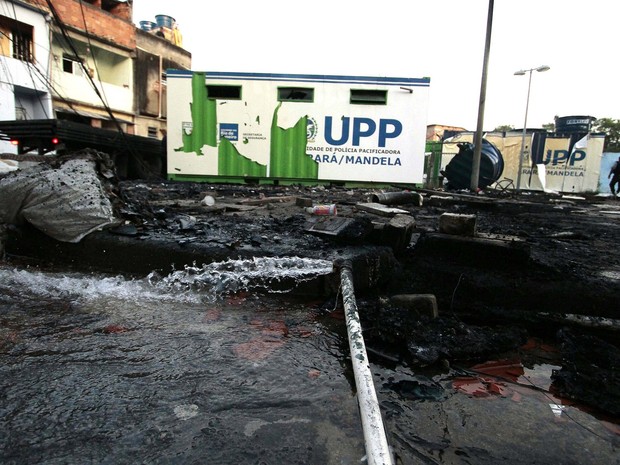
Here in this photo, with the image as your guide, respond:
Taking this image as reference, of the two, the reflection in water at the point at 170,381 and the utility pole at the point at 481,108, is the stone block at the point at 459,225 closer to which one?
the reflection in water at the point at 170,381

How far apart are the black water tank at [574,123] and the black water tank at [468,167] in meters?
10.8

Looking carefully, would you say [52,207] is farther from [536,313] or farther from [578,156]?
[578,156]

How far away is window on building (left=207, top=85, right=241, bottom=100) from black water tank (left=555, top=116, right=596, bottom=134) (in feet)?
65.5

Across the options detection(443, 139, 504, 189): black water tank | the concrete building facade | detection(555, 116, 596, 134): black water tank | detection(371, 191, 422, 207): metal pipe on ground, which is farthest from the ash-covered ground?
detection(555, 116, 596, 134): black water tank

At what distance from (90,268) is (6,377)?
145 centimetres

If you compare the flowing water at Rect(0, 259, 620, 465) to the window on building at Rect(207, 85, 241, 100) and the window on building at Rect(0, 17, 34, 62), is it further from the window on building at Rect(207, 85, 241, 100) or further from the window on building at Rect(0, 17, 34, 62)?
the window on building at Rect(0, 17, 34, 62)

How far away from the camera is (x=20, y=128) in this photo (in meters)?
7.95

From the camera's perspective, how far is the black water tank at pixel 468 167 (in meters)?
13.9

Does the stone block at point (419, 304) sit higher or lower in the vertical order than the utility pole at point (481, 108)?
lower

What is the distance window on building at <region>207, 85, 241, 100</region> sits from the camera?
10.0m

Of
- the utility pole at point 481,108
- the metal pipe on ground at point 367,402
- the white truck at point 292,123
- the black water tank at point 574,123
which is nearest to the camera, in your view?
the metal pipe on ground at point 367,402

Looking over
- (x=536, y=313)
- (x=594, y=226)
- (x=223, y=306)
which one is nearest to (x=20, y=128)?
(x=223, y=306)

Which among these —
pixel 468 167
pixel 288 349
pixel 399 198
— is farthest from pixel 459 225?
pixel 468 167

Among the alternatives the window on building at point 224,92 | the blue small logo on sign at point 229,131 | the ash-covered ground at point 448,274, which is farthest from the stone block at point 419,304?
the window on building at point 224,92
